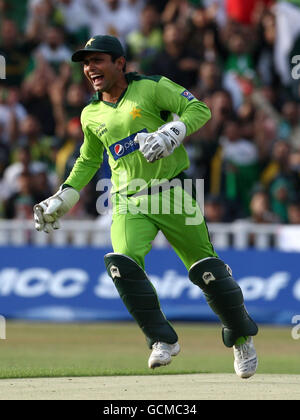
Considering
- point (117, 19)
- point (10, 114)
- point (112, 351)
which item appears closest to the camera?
point (112, 351)

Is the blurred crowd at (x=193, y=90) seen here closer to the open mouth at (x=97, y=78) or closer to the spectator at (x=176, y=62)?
the spectator at (x=176, y=62)

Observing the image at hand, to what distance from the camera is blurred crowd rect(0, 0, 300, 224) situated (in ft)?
44.3

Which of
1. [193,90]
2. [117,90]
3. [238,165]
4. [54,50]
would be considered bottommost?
[117,90]

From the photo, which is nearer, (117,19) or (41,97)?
(41,97)

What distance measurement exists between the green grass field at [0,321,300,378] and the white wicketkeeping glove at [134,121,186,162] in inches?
93.5

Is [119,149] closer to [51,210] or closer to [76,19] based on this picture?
[51,210]

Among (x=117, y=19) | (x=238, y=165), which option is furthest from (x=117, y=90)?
(x=117, y=19)

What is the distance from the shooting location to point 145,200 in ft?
24.3

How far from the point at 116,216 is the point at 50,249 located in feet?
18.4

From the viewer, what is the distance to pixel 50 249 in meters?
13.0

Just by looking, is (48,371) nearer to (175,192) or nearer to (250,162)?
(175,192)

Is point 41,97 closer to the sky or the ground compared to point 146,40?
closer to the ground

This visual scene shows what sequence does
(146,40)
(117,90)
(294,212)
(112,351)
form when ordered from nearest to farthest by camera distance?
(117,90) → (112,351) → (294,212) → (146,40)

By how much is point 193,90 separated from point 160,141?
7.73 m
